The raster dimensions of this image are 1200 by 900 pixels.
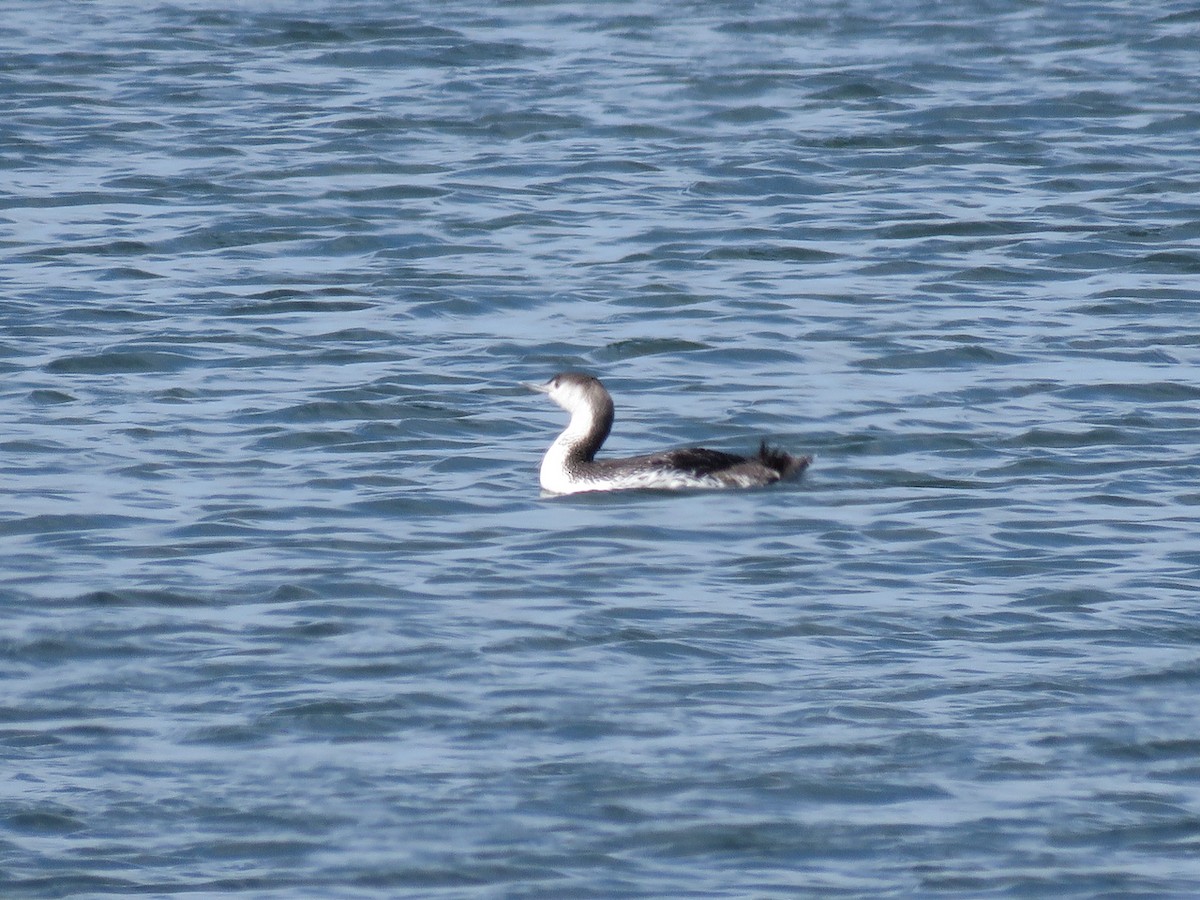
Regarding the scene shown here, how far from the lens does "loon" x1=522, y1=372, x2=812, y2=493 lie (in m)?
11.2

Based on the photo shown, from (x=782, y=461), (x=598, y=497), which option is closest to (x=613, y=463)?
(x=598, y=497)

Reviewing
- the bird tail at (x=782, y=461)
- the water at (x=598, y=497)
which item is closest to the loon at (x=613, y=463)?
the bird tail at (x=782, y=461)

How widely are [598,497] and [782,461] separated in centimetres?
88

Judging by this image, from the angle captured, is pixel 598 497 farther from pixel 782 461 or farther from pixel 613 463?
pixel 782 461

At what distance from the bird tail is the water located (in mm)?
127

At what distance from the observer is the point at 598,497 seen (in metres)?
11.5

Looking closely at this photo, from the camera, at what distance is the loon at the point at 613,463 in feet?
36.9

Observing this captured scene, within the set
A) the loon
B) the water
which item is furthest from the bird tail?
the water

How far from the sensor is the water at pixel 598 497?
7375mm

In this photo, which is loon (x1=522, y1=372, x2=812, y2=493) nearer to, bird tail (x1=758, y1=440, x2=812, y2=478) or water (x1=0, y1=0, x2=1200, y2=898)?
bird tail (x1=758, y1=440, x2=812, y2=478)

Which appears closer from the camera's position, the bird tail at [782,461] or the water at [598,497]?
the water at [598,497]

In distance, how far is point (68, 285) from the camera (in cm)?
1580

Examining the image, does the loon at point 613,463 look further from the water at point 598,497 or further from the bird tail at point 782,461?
the water at point 598,497

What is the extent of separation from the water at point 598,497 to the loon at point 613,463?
125 millimetres
